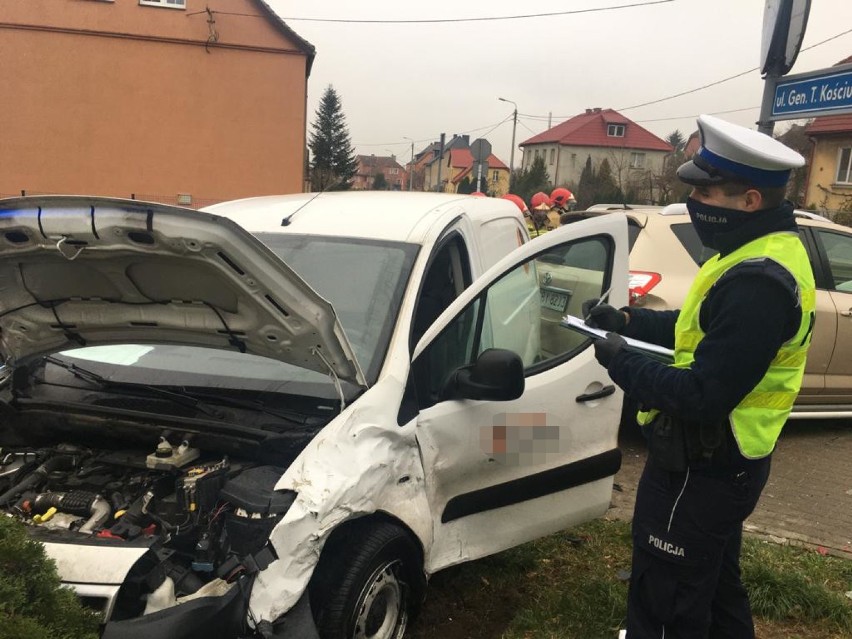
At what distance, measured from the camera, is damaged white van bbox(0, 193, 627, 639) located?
6.46 feet

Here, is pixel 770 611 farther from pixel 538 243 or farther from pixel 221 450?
pixel 221 450

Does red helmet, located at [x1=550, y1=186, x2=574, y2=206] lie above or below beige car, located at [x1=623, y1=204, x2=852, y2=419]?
above

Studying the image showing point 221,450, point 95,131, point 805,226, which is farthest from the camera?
point 95,131

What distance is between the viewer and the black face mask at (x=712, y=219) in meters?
2.04

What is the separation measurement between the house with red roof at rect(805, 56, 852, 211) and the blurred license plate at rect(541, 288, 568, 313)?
27666 mm

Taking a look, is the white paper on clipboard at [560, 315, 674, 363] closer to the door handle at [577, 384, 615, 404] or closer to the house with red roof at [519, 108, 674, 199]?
the door handle at [577, 384, 615, 404]

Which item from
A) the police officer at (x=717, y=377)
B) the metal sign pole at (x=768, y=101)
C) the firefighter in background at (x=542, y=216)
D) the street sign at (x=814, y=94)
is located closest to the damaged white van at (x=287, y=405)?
the police officer at (x=717, y=377)

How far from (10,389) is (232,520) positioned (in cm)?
137

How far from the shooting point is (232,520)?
1.97 meters

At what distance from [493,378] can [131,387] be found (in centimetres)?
145

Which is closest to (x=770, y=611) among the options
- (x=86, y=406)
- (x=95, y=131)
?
(x=86, y=406)

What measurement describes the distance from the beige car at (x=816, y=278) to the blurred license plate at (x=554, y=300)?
152 cm

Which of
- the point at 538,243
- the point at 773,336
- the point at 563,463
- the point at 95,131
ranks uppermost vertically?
the point at 95,131

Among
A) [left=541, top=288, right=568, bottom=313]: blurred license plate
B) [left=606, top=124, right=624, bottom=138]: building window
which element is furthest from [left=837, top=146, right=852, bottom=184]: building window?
[left=606, top=124, right=624, bottom=138]: building window
